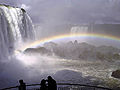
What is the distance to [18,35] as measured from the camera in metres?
44.2

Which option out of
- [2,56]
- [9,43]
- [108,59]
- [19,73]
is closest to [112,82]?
[19,73]

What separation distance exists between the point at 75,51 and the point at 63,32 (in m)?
61.7

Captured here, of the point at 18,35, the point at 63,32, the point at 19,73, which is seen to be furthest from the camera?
the point at 63,32

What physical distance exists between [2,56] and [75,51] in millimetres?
22692

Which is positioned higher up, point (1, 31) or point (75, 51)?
point (1, 31)

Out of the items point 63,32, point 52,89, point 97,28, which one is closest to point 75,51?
point 52,89

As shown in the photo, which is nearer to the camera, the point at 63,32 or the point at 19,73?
the point at 19,73

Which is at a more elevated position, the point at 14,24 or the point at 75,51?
the point at 14,24

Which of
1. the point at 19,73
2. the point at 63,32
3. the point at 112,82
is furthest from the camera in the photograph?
the point at 63,32

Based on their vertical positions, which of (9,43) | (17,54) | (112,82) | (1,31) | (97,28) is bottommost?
(112,82)

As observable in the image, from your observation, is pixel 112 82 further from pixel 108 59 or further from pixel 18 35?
pixel 18 35

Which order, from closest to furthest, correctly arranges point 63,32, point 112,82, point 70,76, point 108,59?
point 112,82 < point 70,76 < point 108,59 < point 63,32

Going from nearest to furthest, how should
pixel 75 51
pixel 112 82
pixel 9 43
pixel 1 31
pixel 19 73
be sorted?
pixel 112 82 → pixel 19 73 → pixel 1 31 → pixel 9 43 → pixel 75 51

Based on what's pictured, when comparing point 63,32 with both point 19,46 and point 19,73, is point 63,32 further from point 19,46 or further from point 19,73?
point 19,73
